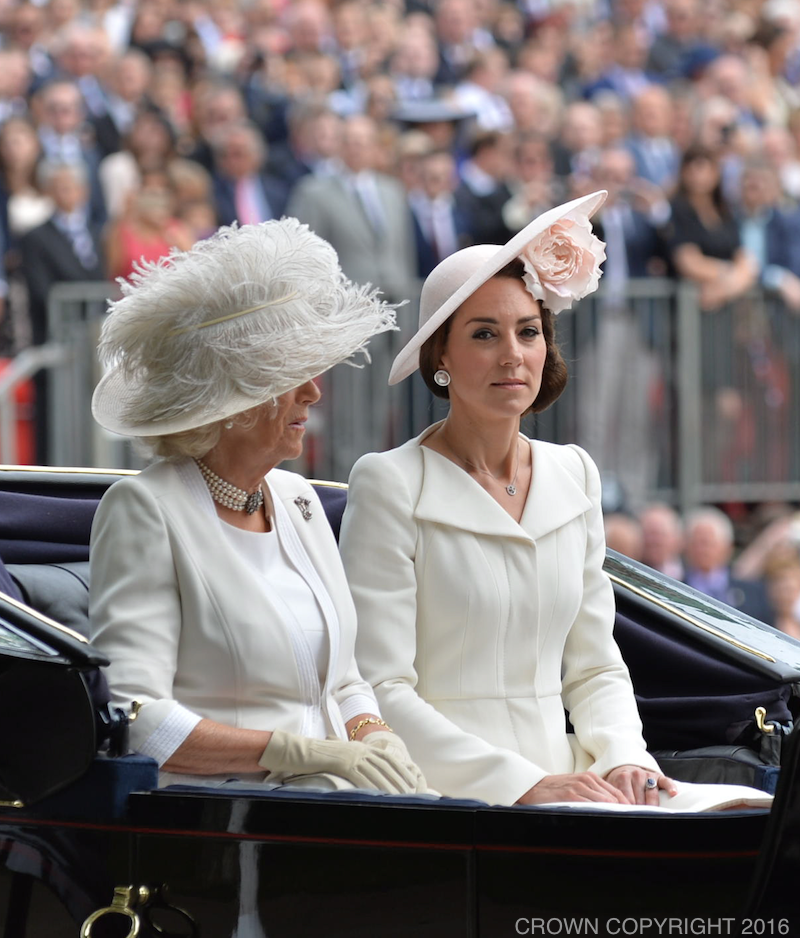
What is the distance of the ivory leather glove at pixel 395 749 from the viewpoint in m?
2.62

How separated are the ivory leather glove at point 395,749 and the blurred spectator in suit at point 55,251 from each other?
4.85 m

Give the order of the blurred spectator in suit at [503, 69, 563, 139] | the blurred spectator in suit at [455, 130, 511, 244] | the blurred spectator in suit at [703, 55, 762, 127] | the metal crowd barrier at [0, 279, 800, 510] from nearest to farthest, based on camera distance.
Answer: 1. the metal crowd barrier at [0, 279, 800, 510]
2. the blurred spectator in suit at [455, 130, 511, 244]
3. the blurred spectator in suit at [503, 69, 563, 139]
4. the blurred spectator in suit at [703, 55, 762, 127]

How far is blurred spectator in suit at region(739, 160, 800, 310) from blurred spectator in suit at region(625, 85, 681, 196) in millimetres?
554

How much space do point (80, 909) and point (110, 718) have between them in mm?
283

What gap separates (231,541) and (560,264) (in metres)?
0.78

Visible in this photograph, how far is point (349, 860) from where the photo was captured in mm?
2363

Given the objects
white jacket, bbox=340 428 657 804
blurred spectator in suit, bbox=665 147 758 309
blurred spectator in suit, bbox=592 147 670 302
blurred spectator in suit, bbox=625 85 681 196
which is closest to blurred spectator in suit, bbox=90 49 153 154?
blurred spectator in suit, bbox=592 147 670 302

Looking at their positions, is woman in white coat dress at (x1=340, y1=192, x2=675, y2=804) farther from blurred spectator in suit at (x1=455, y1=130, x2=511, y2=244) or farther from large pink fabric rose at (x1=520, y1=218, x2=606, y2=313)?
Result: blurred spectator in suit at (x1=455, y1=130, x2=511, y2=244)

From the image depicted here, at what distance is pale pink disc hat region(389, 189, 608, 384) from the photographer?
2.90 meters

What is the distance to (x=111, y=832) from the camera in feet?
7.88

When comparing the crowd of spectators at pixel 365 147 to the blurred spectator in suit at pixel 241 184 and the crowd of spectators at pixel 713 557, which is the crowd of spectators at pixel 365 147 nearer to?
the blurred spectator in suit at pixel 241 184

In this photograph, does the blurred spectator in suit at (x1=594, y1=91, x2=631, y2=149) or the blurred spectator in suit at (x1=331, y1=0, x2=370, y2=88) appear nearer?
the blurred spectator in suit at (x1=594, y1=91, x2=631, y2=149)

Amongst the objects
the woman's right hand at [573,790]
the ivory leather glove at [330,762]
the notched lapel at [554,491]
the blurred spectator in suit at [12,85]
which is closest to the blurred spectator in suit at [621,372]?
the blurred spectator in suit at [12,85]

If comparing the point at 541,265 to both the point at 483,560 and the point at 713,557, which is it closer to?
the point at 483,560
